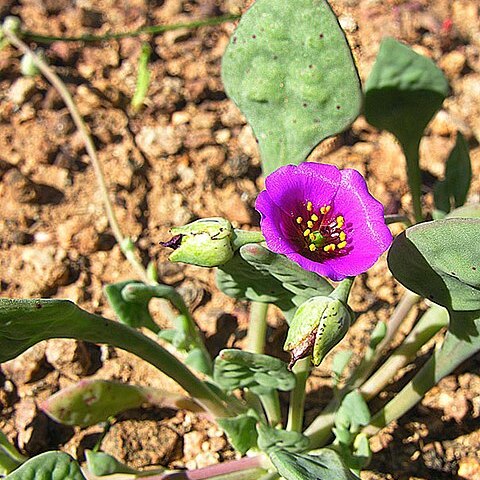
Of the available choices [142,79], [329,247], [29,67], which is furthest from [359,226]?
[29,67]

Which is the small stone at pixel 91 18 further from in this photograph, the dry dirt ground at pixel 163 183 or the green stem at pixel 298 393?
the green stem at pixel 298 393

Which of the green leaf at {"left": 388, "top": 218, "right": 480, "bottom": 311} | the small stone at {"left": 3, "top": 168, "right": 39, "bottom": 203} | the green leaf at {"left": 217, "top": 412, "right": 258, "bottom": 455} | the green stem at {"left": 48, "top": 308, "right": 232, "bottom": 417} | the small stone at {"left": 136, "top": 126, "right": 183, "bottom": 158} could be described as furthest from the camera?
the small stone at {"left": 136, "top": 126, "right": 183, "bottom": 158}

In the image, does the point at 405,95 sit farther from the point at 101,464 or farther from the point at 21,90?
the point at 21,90

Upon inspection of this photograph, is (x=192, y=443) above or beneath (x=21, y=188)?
beneath

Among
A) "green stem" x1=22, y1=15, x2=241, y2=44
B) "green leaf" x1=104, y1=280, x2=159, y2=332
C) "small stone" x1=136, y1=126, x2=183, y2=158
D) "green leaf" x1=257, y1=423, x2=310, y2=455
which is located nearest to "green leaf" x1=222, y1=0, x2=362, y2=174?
"green leaf" x1=104, y1=280, x2=159, y2=332

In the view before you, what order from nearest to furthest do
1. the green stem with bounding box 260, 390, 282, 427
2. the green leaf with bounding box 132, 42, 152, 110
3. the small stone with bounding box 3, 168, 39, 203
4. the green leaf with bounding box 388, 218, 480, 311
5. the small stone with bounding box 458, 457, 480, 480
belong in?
the green leaf with bounding box 388, 218, 480, 311 < the green stem with bounding box 260, 390, 282, 427 < the small stone with bounding box 458, 457, 480, 480 < the small stone with bounding box 3, 168, 39, 203 < the green leaf with bounding box 132, 42, 152, 110

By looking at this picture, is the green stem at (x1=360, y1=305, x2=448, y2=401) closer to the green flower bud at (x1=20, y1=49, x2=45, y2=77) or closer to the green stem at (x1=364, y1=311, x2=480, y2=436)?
the green stem at (x1=364, y1=311, x2=480, y2=436)
